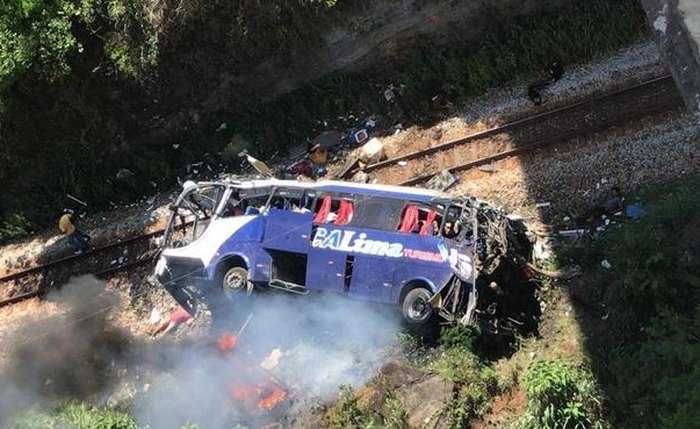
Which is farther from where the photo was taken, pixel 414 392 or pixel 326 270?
pixel 326 270

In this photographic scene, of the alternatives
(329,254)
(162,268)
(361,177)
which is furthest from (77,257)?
(329,254)

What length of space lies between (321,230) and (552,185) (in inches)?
193

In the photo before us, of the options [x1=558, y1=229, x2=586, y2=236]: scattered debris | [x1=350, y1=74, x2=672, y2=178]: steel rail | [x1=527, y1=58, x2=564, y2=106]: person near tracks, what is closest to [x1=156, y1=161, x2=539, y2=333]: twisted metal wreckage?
[x1=558, y1=229, x2=586, y2=236]: scattered debris

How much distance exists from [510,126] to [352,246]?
5167 mm

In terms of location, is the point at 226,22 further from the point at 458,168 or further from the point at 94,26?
the point at 458,168

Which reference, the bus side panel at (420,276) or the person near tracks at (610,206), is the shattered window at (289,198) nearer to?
the bus side panel at (420,276)

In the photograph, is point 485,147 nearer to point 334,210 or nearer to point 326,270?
point 334,210

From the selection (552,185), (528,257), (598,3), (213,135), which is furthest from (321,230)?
(598,3)

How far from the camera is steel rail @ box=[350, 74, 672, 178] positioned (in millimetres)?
14836

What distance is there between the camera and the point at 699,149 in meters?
13.7

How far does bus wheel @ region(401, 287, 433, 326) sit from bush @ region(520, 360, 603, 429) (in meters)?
2.57

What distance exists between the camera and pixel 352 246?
12.3 meters

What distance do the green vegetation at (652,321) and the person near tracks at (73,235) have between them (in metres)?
11.0

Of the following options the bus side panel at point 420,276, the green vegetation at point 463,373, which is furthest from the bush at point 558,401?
the bus side panel at point 420,276
